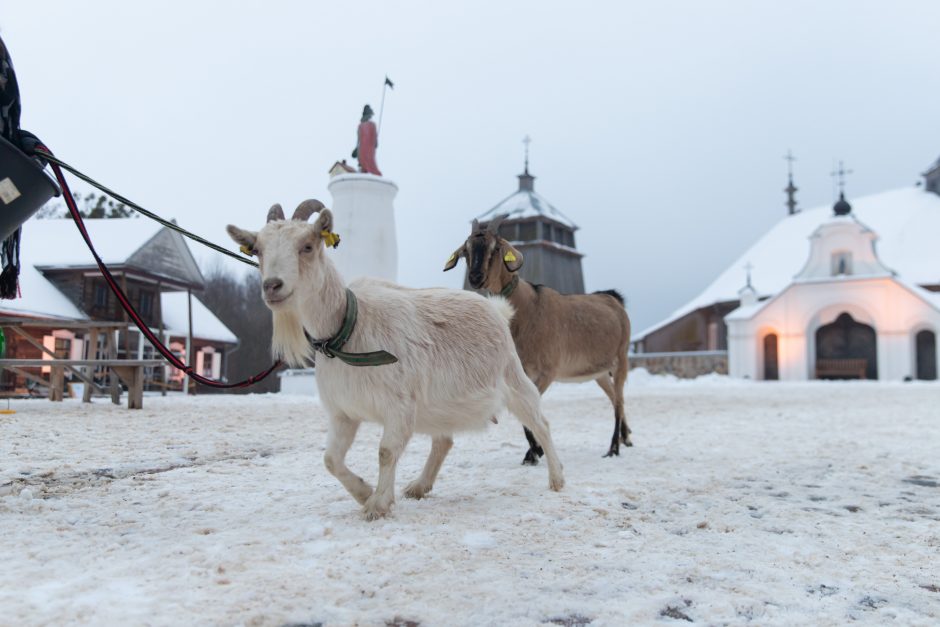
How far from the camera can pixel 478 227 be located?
6426 mm

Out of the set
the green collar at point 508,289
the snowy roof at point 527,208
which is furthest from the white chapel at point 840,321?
the green collar at point 508,289

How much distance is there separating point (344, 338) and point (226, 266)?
202 ft

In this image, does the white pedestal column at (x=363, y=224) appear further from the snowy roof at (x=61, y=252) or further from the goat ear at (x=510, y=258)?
the snowy roof at (x=61, y=252)

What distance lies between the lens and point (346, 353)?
3799 millimetres

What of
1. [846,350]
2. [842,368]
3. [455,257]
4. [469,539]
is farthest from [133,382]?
[846,350]

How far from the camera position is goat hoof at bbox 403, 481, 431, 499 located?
4.46m

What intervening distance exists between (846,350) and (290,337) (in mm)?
39001

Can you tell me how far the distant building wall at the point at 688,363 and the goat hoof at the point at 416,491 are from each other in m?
36.1

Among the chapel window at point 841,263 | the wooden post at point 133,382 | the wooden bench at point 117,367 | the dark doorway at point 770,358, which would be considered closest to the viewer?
the wooden bench at point 117,367

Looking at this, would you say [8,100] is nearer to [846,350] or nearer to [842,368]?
[842,368]

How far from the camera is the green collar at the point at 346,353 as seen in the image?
12.4 feet

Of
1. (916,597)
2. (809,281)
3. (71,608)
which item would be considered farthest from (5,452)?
→ (809,281)

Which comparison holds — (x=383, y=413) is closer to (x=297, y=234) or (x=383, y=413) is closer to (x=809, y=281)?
(x=297, y=234)

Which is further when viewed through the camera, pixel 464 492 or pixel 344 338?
pixel 464 492
